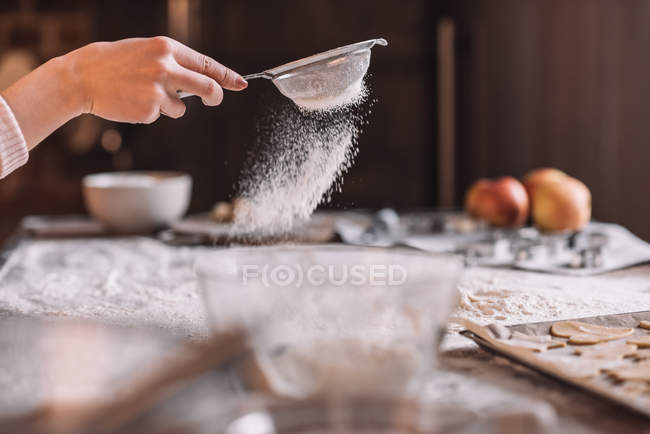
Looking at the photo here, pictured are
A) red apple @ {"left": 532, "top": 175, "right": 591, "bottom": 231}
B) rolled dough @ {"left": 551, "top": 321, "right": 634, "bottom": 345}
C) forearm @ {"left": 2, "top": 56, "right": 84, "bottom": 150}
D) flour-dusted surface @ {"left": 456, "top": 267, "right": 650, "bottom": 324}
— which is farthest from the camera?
red apple @ {"left": 532, "top": 175, "right": 591, "bottom": 231}

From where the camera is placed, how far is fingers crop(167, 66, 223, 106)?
0.80 m

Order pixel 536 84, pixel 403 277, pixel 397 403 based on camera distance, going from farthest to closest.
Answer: pixel 536 84, pixel 403 277, pixel 397 403

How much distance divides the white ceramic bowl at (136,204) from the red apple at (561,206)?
25.8 inches

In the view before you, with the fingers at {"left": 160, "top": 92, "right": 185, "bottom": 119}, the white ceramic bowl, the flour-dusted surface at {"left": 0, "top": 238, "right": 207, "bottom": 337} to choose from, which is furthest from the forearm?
the white ceramic bowl

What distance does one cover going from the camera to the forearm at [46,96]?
856 mm

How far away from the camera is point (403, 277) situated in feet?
1.73

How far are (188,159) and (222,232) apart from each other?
1560 millimetres

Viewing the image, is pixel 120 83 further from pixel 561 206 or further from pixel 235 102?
pixel 235 102

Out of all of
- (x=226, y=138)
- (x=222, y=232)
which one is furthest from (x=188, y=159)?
(x=222, y=232)

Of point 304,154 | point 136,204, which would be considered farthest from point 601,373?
point 136,204

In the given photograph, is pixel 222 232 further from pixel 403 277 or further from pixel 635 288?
pixel 403 277

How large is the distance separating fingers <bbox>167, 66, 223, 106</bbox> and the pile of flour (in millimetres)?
108

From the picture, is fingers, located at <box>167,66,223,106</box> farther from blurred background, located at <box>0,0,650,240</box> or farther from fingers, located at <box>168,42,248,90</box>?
blurred background, located at <box>0,0,650,240</box>

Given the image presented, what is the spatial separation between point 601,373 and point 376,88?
191cm
